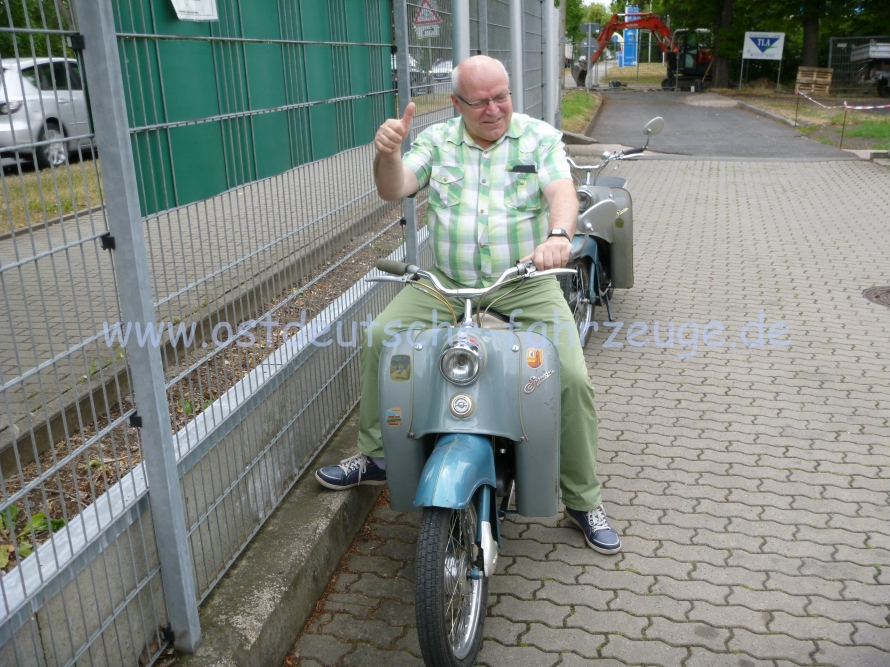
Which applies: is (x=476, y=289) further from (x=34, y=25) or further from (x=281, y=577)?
(x=34, y=25)

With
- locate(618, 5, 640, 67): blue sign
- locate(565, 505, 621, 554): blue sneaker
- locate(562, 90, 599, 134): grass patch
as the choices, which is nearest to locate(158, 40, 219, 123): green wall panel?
locate(565, 505, 621, 554): blue sneaker

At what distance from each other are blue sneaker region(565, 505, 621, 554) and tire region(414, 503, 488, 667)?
73 centimetres

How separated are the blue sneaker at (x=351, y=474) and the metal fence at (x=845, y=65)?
34417 mm

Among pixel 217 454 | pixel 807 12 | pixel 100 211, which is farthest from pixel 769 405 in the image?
pixel 807 12

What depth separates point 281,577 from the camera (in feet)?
9.71

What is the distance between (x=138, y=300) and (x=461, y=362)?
1.01 metres

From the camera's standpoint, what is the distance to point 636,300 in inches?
276

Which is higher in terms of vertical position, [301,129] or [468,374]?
[301,129]

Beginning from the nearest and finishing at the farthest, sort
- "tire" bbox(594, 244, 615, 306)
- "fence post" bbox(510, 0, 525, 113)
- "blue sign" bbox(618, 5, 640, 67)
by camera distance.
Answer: "tire" bbox(594, 244, 615, 306) → "fence post" bbox(510, 0, 525, 113) → "blue sign" bbox(618, 5, 640, 67)

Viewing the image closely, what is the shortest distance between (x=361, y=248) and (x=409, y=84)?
95cm

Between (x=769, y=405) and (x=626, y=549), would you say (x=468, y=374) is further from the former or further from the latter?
(x=769, y=405)

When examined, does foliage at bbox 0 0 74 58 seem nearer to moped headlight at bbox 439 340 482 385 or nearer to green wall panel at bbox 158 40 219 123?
green wall panel at bbox 158 40 219 123

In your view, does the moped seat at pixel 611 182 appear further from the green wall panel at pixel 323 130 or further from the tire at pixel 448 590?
the tire at pixel 448 590

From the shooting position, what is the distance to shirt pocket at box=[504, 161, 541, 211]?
329cm
